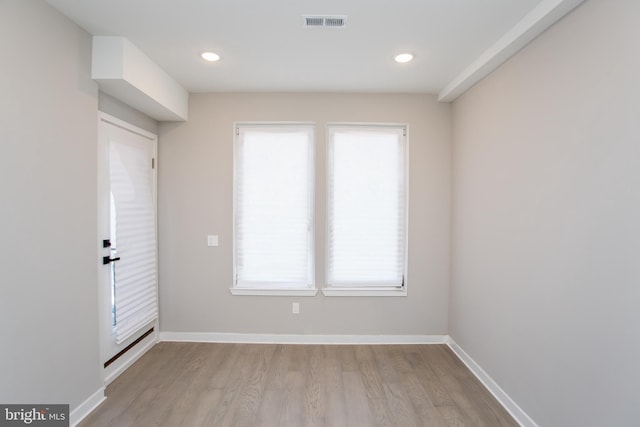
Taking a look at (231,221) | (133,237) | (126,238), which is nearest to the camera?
(126,238)

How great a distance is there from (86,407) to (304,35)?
119 inches

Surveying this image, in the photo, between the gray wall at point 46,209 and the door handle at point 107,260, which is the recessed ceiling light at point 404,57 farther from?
the door handle at point 107,260

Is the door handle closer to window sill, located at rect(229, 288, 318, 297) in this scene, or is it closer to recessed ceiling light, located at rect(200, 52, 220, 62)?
window sill, located at rect(229, 288, 318, 297)

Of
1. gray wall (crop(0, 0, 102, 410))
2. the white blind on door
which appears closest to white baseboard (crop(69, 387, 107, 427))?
gray wall (crop(0, 0, 102, 410))

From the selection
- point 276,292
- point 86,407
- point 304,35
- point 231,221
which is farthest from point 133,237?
point 304,35

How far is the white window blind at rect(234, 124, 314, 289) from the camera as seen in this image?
3025mm

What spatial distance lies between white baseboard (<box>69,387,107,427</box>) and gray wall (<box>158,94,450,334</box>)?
3.17 feet

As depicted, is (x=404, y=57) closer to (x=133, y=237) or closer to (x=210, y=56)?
(x=210, y=56)

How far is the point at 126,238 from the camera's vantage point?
2.51 meters

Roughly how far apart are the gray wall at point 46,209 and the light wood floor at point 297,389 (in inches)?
18.4

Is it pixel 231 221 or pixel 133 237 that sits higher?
pixel 231 221

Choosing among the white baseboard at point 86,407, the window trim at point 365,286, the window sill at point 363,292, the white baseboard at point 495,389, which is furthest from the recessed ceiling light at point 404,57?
the white baseboard at point 86,407

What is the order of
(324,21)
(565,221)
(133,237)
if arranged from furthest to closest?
(133,237) < (324,21) < (565,221)

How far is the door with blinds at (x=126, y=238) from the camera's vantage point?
2.27 meters
